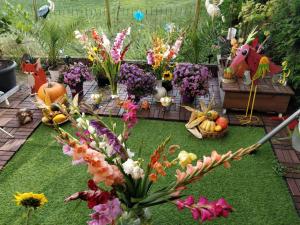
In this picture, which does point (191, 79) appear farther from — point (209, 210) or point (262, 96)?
point (209, 210)

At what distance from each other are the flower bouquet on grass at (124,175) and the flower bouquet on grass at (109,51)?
2.29 meters

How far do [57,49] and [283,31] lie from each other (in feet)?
11.4

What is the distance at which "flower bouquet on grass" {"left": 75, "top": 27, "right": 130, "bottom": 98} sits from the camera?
378cm

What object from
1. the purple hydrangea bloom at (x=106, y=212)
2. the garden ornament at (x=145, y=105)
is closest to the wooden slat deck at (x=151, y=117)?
the garden ornament at (x=145, y=105)

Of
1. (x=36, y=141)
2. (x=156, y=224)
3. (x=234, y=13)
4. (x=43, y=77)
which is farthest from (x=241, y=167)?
(x=234, y=13)

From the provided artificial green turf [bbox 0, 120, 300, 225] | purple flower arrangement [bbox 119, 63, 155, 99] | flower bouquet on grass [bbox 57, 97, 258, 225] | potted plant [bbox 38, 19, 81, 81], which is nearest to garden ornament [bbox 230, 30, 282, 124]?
artificial green turf [bbox 0, 120, 300, 225]

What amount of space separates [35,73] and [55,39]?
2.99ft

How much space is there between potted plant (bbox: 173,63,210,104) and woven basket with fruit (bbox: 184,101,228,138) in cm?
32

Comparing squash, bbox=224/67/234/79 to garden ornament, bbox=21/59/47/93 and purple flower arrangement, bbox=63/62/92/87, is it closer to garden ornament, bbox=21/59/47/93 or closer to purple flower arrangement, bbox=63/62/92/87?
purple flower arrangement, bbox=63/62/92/87

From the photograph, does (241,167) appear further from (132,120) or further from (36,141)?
(36,141)

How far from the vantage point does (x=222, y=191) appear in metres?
2.70

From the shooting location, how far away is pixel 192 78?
3725 millimetres

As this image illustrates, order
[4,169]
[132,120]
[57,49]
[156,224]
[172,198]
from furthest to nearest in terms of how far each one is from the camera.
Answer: [57,49]
[4,169]
[156,224]
[132,120]
[172,198]

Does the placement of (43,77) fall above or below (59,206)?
above
